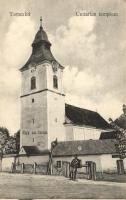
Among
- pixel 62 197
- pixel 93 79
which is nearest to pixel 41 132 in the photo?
pixel 93 79

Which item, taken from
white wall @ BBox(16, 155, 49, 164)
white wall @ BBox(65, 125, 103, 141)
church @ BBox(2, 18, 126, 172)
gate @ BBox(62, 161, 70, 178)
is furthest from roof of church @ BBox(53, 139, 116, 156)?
white wall @ BBox(65, 125, 103, 141)

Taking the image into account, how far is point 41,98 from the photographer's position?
3088 mm

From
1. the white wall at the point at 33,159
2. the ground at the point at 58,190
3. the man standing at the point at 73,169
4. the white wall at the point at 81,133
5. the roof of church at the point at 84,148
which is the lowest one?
the ground at the point at 58,190

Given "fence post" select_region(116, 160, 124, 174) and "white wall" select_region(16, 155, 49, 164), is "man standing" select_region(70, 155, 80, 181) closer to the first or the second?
"fence post" select_region(116, 160, 124, 174)

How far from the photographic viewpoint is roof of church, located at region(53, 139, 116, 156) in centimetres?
286

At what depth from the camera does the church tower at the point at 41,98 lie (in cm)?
260

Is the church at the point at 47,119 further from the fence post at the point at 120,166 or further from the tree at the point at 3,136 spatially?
the tree at the point at 3,136

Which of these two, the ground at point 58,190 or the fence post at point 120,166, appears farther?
the fence post at point 120,166

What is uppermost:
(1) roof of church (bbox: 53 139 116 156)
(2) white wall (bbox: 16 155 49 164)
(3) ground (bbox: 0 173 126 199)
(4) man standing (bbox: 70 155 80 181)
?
(1) roof of church (bbox: 53 139 116 156)

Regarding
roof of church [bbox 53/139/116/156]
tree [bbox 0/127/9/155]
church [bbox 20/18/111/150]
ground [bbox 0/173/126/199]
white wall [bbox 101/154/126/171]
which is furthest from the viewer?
roof of church [bbox 53/139/116/156]

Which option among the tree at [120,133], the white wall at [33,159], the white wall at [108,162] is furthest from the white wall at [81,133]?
the tree at [120,133]

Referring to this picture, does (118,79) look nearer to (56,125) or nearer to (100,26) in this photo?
(100,26)

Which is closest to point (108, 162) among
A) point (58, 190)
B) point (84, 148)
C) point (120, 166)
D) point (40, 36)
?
point (120, 166)

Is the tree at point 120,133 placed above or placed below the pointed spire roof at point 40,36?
below
